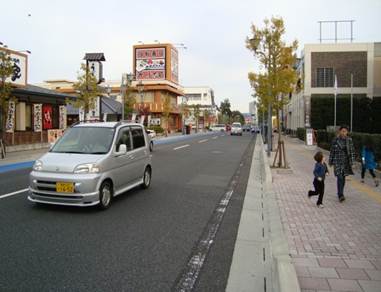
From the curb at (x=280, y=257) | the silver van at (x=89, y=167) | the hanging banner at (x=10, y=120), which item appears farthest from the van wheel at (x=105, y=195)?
the hanging banner at (x=10, y=120)

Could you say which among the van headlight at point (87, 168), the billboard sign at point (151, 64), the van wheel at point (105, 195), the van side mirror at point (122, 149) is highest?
the billboard sign at point (151, 64)

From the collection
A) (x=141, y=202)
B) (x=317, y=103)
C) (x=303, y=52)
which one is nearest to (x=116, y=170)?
(x=141, y=202)

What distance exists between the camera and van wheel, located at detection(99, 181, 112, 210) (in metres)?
7.87

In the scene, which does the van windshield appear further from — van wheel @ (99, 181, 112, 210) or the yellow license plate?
the yellow license plate

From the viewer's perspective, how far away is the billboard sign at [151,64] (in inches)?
2650

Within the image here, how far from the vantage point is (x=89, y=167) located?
7.67 m

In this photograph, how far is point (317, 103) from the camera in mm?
44906

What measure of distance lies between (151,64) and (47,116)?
4159 cm

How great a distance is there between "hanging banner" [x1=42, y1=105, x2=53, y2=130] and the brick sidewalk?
2093cm

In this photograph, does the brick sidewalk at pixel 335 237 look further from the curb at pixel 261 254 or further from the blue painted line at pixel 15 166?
the blue painted line at pixel 15 166

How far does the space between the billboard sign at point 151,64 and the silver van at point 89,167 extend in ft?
192

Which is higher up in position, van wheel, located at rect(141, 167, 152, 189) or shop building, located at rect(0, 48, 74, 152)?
shop building, located at rect(0, 48, 74, 152)

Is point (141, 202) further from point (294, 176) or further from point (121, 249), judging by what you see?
point (294, 176)

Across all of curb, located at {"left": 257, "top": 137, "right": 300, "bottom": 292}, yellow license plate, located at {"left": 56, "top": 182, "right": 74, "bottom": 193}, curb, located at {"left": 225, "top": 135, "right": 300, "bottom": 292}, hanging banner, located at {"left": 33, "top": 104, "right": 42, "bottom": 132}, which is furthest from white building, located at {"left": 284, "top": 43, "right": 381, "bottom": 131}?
yellow license plate, located at {"left": 56, "top": 182, "right": 74, "bottom": 193}
